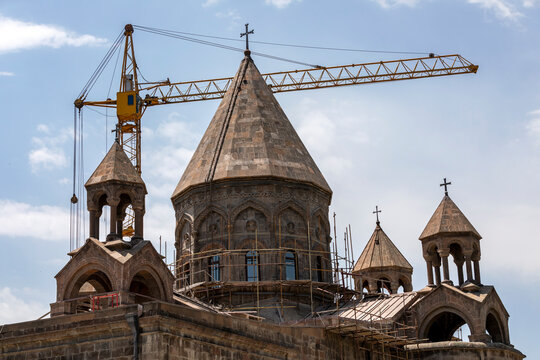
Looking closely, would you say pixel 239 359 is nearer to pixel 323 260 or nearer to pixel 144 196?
pixel 144 196

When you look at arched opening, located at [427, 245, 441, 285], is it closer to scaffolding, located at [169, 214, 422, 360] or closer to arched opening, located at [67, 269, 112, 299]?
scaffolding, located at [169, 214, 422, 360]

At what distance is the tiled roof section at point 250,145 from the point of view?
35.0m

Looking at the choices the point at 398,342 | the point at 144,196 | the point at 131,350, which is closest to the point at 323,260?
the point at 398,342

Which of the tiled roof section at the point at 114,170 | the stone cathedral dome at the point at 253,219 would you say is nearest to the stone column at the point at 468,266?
the stone cathedral dome at the point at 253,219

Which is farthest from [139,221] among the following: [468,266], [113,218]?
[468,266]

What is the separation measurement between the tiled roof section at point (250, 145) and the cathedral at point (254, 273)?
0.05m

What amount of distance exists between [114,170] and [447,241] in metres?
13.0

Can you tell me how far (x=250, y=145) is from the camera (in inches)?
1404

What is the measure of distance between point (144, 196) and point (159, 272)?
2.53 m

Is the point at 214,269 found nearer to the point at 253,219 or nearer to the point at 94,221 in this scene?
the point at 253,219

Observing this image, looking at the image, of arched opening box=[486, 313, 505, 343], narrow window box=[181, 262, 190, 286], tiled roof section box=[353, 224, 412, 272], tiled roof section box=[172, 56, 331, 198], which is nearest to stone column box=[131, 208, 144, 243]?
narrow window box=[181, 262, 190, 286]

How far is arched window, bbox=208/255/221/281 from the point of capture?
3369cm

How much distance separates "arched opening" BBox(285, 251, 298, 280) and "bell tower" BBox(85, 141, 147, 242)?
25.2 feet

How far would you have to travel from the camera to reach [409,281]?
4388 cm
